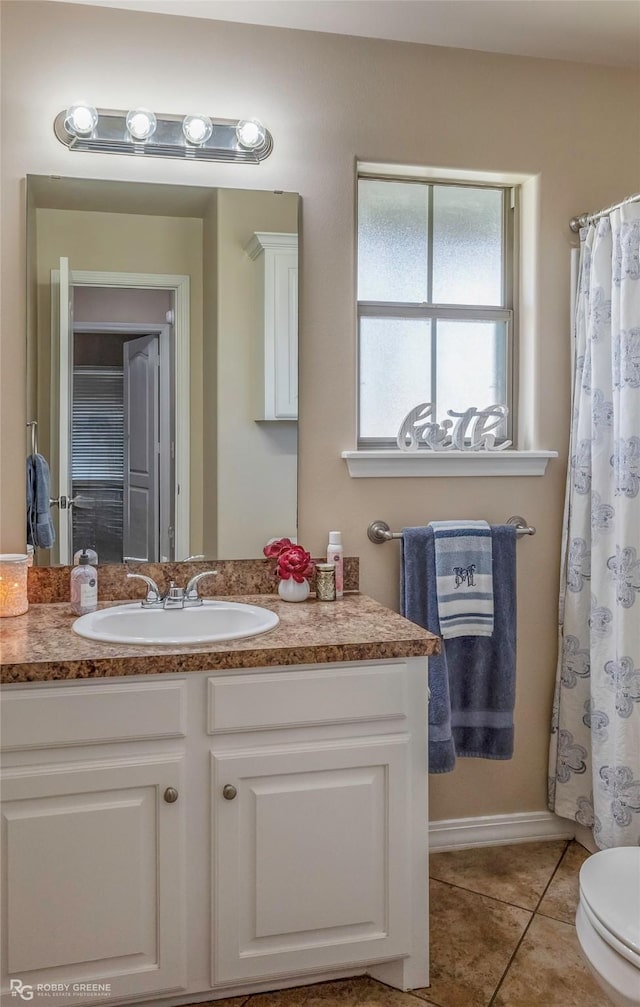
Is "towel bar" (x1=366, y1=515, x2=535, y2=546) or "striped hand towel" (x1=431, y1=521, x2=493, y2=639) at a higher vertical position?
"towel bar" (x1=366, y1=515, x2=535, y2=546)

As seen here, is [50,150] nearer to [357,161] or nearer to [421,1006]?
[357,161]

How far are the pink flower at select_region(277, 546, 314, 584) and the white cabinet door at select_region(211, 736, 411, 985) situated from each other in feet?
1.79

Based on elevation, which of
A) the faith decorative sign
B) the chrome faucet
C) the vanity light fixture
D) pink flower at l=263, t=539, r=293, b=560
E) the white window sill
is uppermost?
the vanity light fixture

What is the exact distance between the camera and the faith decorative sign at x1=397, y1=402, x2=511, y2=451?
2.40m

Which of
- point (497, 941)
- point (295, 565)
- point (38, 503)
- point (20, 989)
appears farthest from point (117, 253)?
point (497, 941)

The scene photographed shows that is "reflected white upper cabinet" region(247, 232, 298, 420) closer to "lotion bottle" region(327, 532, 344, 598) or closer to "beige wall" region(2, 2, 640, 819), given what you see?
"beige wall" region(2, 2, 640, 819)

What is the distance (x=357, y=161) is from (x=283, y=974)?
2.19 metres

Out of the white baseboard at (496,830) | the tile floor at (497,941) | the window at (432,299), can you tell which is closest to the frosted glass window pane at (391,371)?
the window at (432,299)

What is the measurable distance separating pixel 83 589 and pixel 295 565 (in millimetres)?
567

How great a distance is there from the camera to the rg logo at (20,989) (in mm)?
1611

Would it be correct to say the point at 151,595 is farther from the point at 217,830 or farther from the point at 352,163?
the point at 352,163

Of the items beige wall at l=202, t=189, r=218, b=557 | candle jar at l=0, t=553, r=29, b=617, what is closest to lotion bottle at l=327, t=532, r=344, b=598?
beige wall at l=202, t=189, r=218, b=557

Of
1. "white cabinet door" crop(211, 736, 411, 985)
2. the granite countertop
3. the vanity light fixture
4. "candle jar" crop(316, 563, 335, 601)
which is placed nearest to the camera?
the granite countertop

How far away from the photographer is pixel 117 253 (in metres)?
2.14
